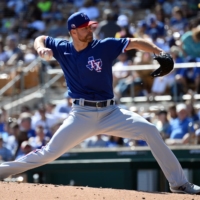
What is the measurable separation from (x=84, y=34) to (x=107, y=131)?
0.98 m

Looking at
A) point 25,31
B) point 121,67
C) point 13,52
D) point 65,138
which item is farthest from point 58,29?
point 65,138

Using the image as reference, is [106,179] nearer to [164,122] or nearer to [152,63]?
[164,122]

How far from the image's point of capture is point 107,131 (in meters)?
6.49

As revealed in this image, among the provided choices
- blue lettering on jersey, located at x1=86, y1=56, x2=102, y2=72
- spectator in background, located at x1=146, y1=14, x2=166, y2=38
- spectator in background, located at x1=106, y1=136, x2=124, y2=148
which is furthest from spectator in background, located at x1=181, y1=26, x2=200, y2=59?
blue lettering on jersey, located at x1=86, y1=56, x2=102, y2=72

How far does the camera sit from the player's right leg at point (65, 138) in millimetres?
6387

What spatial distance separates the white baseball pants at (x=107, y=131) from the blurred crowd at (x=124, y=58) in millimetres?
3922

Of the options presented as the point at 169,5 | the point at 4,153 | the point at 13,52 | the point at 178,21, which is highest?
the point at 169,5

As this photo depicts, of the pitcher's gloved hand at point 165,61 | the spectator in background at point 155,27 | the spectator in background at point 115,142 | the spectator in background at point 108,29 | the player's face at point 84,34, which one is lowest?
the spectator in background at point 115,142

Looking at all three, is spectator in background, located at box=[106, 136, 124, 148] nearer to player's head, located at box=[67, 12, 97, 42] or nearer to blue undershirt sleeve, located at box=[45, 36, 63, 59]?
blue undershirt sleeve, located at box=[45, 36, 63, 59]

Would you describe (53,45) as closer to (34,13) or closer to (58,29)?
(58,29)

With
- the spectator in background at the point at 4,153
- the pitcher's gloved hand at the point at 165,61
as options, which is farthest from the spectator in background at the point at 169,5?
the pitcher's gloved hand at the point at 165,61

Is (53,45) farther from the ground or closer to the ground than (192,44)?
closer to the ground

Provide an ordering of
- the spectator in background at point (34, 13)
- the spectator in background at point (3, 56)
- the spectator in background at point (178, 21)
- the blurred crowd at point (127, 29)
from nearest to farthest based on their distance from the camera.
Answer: the blurred crowd at point (127, 29), the spectator in background at point (178, 21), the spectator in background at point (3, 56), the spectator in background at point (34, 13)

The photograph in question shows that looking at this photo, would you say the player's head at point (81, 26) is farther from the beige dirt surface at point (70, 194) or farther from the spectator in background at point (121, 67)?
the spectator in background at point (121, 67)
